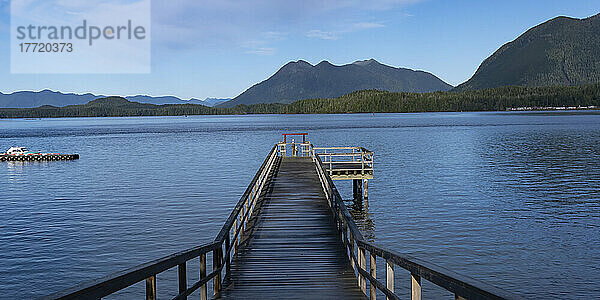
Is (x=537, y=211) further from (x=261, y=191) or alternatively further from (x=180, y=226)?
(x=180, y=226)

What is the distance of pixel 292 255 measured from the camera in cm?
1114

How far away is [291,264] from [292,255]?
758 millimetres

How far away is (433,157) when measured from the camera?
5362 centimetres

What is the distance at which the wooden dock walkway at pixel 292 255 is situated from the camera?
8.55m

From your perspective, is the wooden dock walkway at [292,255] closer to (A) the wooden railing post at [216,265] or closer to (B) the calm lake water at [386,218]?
(A) the wooden railing post at [216,265]

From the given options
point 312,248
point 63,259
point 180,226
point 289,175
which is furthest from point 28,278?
point 289,175

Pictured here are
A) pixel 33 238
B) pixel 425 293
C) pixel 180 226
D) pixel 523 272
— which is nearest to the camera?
pixel 425 293

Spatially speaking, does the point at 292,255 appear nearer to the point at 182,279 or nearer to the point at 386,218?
the point at 182,279

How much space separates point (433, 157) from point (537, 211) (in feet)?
93.8

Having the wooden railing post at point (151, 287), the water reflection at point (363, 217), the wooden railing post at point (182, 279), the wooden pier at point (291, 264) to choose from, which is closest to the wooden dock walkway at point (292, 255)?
the wooden pier at point (291, 264)

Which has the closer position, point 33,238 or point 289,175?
point 33,238

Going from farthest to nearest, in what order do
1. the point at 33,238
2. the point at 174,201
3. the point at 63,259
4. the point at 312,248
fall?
the point at 174,201 < the point at 33,238 < the point at 63,259 < the point at 312,248

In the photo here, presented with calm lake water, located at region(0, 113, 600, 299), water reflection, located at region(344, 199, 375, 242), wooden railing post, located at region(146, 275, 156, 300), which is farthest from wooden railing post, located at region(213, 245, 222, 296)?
water reflection, located at region(344, 199, 375, 242)

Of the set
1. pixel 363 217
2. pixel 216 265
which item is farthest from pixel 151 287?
pixel 363 217
